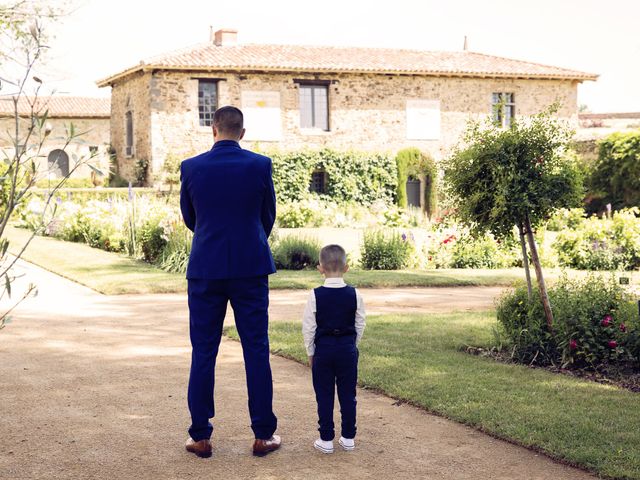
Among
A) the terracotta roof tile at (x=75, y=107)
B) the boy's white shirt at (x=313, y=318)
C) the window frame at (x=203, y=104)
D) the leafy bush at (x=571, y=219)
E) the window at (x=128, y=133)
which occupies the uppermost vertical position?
the terracotta roof tile at (x=75, y=107)

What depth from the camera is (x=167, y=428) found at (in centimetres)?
500

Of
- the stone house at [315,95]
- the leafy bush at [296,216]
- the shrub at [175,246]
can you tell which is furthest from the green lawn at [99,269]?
the stone house at [315,95]

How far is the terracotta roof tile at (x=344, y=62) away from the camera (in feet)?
94.2

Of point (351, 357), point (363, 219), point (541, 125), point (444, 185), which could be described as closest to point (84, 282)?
point (444, 185)

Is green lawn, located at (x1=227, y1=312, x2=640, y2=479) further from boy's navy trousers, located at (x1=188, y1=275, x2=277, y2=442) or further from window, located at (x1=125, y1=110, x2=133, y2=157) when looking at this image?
window, located at (x1=125, y1=110, x2=133, y2=157)

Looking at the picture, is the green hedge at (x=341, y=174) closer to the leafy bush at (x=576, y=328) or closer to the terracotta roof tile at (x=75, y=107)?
the terracotta roof tile at (x=75, y=107)

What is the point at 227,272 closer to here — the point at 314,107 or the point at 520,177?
the point at 520,177

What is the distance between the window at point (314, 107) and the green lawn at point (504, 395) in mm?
22583

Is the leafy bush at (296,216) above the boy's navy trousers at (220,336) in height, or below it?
above

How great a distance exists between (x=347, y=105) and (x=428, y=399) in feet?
83.7

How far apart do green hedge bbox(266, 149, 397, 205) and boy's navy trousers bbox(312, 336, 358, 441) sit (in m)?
24.4

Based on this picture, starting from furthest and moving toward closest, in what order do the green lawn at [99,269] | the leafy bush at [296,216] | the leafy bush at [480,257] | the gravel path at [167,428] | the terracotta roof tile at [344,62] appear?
1. the terracotta roof tile at [344,62]
2. the leafy bush at [296,216]
3. the leafy bush at [480,257]
4. the green lawn at [99,269]
5. the gravel path at [167,428]

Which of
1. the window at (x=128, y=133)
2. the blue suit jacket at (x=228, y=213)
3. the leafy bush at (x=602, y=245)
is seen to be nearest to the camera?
the blue suit jacket at (x=228, y=213)

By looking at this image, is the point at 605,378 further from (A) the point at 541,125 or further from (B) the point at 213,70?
(B) the point at 213,70
